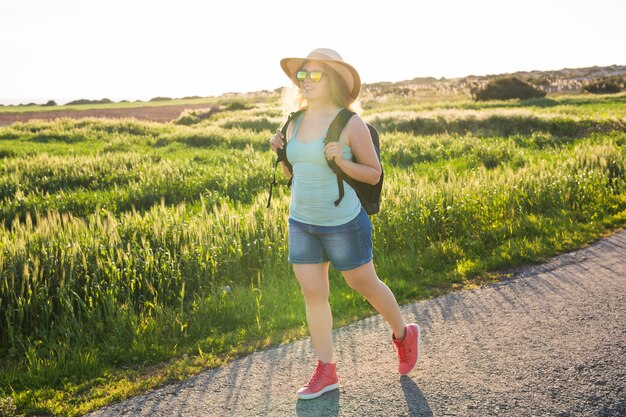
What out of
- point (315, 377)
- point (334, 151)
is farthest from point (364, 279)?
point (334, 151)

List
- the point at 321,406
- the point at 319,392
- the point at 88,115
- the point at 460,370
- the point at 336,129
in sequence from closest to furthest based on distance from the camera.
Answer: the point at 336,129, the point at 321,406, the point at 319,392, the point at 460,370, the point at 88,115

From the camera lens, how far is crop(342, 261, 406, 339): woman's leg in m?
4.17

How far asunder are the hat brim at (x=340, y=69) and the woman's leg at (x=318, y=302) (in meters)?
1.20

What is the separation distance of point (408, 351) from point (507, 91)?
47.5 m

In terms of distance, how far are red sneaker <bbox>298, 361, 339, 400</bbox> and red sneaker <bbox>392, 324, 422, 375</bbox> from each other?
1.64 feet

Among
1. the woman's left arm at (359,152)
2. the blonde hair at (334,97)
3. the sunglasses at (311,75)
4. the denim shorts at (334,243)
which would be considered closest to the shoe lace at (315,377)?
the denim shorts at (334,243)

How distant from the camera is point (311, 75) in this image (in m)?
3.91

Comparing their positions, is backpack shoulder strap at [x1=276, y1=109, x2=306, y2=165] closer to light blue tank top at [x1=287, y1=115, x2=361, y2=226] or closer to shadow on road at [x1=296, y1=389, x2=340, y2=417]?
light blue tank top at [x1=287, y1=115, x2=361, y2=226]

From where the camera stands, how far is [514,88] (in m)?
48.2

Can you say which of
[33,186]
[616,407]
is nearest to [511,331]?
[616,407]

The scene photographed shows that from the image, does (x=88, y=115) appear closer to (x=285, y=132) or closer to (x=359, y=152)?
(x=285, y=132)

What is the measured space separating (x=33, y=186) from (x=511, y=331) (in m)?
12.7

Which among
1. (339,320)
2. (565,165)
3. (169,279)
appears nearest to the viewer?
(339,320)

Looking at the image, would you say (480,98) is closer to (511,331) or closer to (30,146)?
(30,146)
